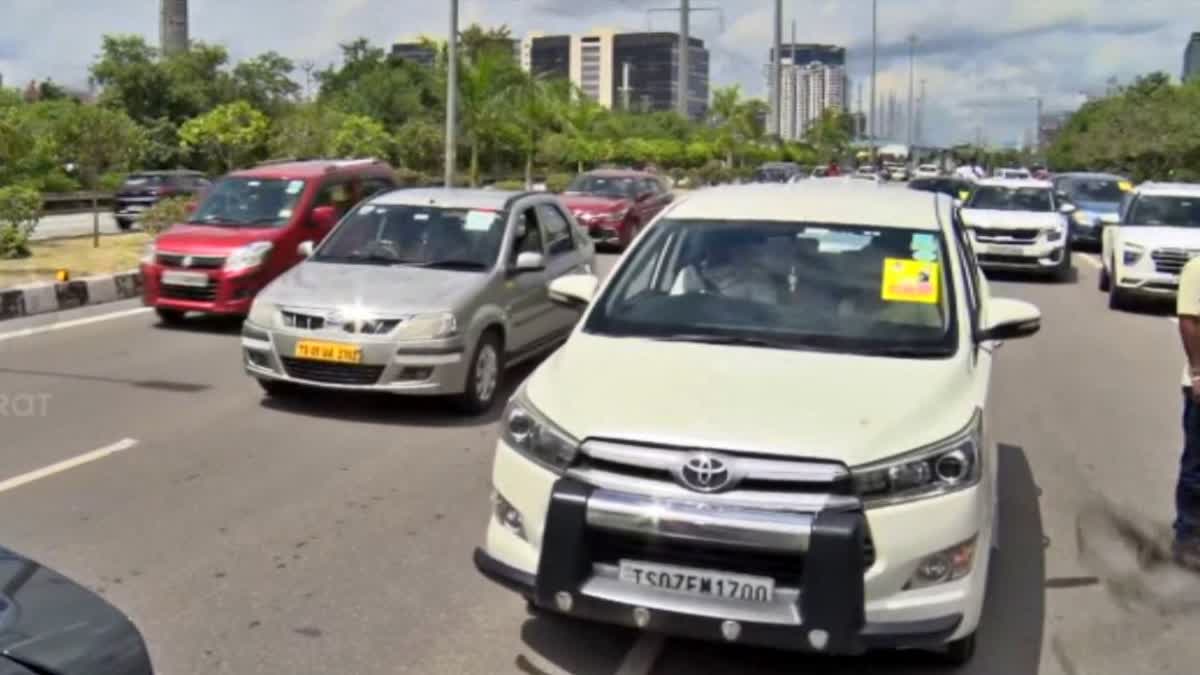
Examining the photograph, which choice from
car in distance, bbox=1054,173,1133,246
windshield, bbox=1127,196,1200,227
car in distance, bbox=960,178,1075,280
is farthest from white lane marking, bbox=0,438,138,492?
car in distance, bbox=1054,173,1133,246

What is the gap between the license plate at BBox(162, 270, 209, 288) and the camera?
11766mm

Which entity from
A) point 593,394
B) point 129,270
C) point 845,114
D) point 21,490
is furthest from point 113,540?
point 845,114

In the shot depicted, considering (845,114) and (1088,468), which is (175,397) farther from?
(845,114)

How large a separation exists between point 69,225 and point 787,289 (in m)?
28.0

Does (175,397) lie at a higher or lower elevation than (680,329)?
lower

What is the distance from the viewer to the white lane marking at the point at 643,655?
4185 mm

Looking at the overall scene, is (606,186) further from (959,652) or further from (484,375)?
(959,652)

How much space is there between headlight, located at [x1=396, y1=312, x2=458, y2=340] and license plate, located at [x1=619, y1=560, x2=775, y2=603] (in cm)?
428

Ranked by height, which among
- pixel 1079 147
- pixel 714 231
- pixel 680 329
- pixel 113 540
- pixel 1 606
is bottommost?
pixel 113 540

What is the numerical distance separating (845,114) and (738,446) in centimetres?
10910

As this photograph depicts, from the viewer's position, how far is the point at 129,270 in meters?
15.9

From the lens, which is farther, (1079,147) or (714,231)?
(1079,147)

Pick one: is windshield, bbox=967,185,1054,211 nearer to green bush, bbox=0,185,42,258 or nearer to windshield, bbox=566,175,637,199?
windshield, bbox=566,175,637,199

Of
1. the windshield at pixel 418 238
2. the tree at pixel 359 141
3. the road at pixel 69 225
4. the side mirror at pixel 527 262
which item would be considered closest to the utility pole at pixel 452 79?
the road at pixel 69 225
